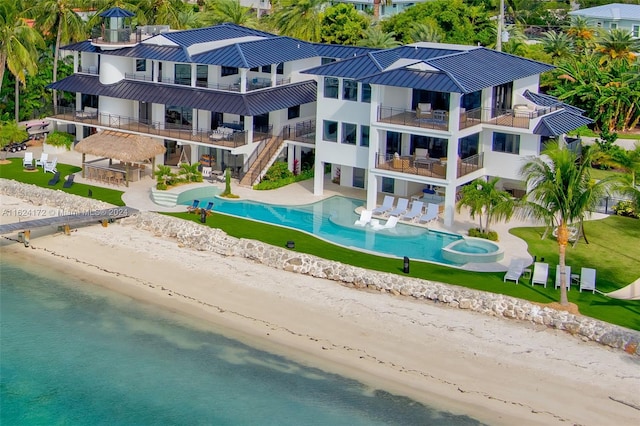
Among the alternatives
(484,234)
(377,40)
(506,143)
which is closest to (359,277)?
(484,234)

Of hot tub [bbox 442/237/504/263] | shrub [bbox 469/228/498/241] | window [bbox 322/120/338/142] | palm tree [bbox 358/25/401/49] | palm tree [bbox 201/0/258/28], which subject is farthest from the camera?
palm tree [bbox 201/0/258/28]

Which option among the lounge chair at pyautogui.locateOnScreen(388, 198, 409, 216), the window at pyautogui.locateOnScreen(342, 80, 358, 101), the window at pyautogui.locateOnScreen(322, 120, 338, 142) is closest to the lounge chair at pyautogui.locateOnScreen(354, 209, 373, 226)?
the lounge chair at pyautogui.locateOnScreen(388, 198, 409, 216)

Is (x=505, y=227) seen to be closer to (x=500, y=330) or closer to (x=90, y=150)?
(x=500, y=330)

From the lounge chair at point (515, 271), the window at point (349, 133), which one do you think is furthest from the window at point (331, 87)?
the lounge chair at point (515, 271)

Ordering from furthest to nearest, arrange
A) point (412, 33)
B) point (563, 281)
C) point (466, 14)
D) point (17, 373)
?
point (466, 14), point (412, 33), point (563, 281), point (17, 373)

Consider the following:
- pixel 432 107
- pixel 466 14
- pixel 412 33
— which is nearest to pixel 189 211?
pixel 432 107

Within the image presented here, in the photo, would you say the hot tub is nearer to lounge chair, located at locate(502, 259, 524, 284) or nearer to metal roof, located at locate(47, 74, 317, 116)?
lounge chair, located at locate(502, 259, 524, 284)
